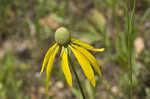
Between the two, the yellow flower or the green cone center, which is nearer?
the yellow flower

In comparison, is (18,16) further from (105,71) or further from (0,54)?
(105,71)

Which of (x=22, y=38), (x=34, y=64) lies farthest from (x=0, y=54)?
(x=34, y=64)

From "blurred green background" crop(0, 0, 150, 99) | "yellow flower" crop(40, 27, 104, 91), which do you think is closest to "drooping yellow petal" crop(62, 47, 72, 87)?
"yellow flower" crop(40, 27, 104, 91)

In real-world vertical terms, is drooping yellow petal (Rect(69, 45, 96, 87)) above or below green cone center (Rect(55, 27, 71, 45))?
below

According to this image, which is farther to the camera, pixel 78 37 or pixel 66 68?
pixel 78 37

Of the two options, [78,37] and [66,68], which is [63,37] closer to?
[66,68]

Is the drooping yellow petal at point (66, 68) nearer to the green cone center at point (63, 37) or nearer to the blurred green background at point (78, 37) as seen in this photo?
the green cone center at point (63, 37)

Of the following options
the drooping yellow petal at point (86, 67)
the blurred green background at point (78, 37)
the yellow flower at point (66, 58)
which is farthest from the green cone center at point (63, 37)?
the blurred green background at point (78, 37)

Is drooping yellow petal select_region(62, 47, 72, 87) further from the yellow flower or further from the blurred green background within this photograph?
the blurred green background

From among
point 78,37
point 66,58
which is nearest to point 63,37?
point 66,58
